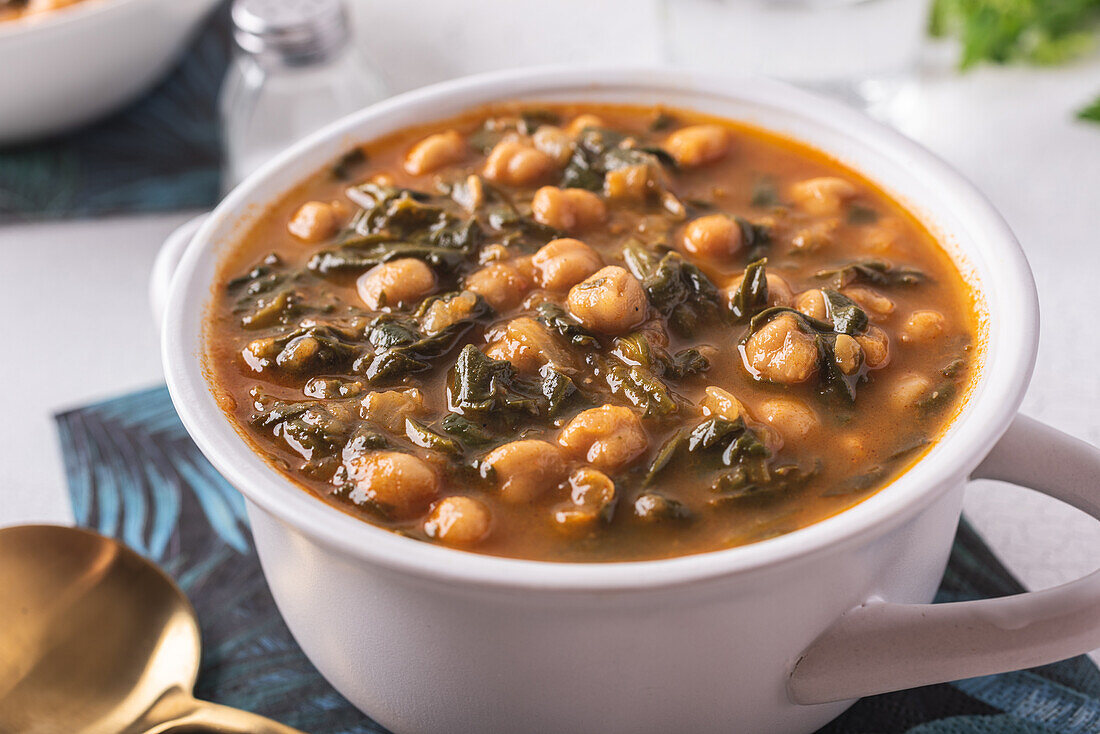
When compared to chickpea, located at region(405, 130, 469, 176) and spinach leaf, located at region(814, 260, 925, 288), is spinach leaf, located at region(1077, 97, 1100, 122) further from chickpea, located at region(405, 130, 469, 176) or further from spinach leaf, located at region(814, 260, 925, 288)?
chickpea, located at region(405, 130, 469, 176)

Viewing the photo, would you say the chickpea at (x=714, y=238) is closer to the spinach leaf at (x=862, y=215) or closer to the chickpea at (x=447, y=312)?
the spinach leaf at (x=862, y=215)

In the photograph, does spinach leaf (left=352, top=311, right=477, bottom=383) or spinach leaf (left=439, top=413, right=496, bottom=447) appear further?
spinach leaf (left=352, top=311, right=477, bottom=383)

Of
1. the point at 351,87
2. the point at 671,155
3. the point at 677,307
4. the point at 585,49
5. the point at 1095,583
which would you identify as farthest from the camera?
the point at 585,49

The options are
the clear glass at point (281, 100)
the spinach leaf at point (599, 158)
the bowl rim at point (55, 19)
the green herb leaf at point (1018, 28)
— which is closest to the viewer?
the spinach leaf at point (599, 158)

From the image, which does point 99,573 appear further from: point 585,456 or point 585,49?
point 585,49

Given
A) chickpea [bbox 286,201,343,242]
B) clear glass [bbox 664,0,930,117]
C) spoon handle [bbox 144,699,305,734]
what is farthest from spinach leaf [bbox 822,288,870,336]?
clear glass [bbox 664,0,930,117]

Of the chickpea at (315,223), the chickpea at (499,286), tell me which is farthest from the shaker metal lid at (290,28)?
the chickpea at (499,286)

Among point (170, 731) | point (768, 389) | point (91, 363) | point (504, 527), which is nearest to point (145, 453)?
point (91, 363)
